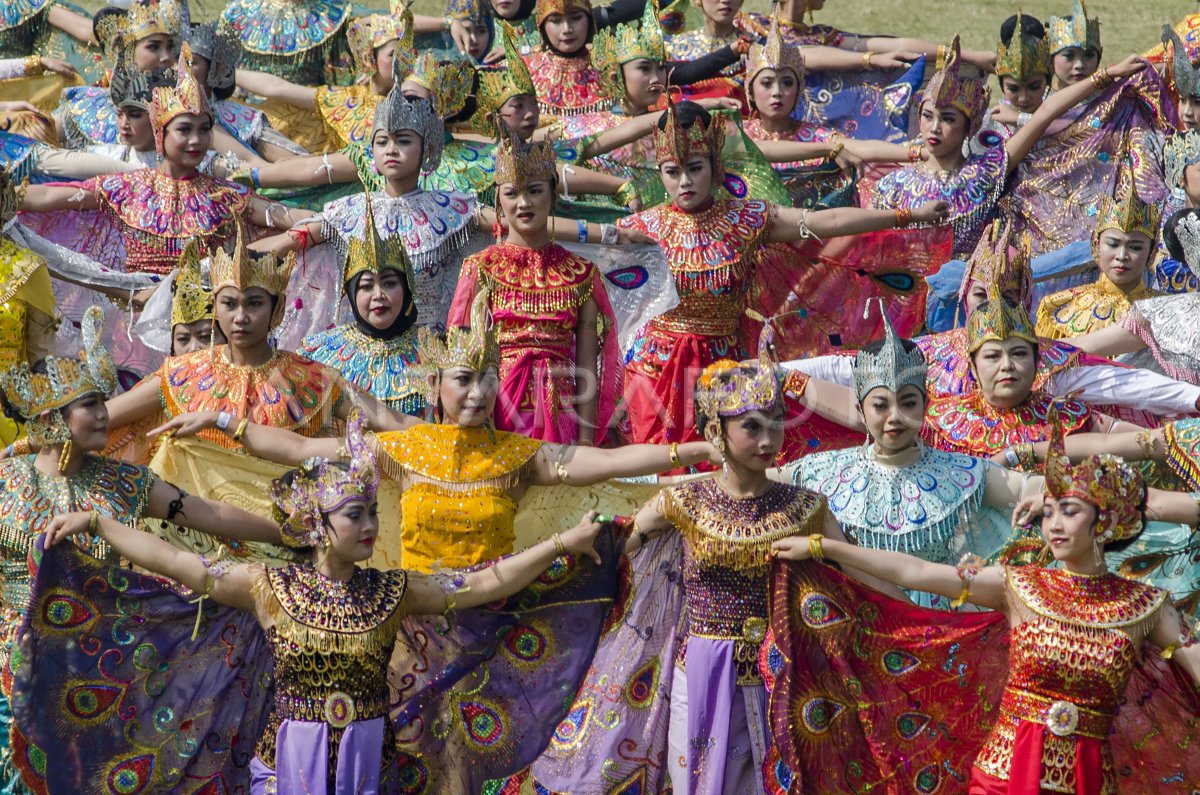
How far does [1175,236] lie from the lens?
1084 cm

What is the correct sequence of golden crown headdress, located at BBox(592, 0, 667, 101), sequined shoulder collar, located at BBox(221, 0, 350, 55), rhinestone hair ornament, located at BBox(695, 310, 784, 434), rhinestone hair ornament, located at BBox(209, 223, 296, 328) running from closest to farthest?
rhinestone hair ornament, located at BBox(695, 310, 784, 434)
rhinestone hair ornament, located at BBox(209, 223, 296, 328)
golden crown headdress, located at BBox(592, 0, 667, 101)
sequined shoulder collar, located at BBox(221, 0, 350, 55)

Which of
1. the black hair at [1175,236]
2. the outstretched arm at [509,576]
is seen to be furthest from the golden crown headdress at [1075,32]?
the outstretched arm at [509,576]

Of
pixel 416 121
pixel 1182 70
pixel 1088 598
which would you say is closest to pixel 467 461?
pixel 1088 598

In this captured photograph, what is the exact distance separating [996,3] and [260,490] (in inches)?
357

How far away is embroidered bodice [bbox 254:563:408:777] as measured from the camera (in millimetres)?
7797

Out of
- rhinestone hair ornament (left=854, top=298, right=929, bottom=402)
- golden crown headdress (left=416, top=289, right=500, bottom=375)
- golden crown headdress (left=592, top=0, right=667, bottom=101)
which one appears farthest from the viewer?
golden crown headdress (left=592, top=0, right=667, bottom=101)

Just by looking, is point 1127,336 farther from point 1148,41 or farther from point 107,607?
point 1148,41

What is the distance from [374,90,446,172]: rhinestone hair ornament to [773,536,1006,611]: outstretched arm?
133 inches

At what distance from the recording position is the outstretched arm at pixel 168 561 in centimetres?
785

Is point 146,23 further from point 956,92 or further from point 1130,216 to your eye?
point 1130,216

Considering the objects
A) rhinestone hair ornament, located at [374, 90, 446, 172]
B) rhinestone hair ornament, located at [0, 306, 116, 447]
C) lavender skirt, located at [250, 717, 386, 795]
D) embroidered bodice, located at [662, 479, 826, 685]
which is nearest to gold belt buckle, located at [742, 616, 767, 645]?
embroidered bodice, located at [662, 479, 826, 685]

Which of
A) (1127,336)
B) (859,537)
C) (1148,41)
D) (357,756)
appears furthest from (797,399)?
(1148,41)

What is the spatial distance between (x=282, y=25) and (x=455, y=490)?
18.2 feet

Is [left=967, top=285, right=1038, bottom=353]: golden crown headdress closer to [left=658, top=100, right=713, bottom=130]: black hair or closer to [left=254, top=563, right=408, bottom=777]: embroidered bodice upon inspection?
[left=658, top=100, right=713, bottom=130]: black hair
